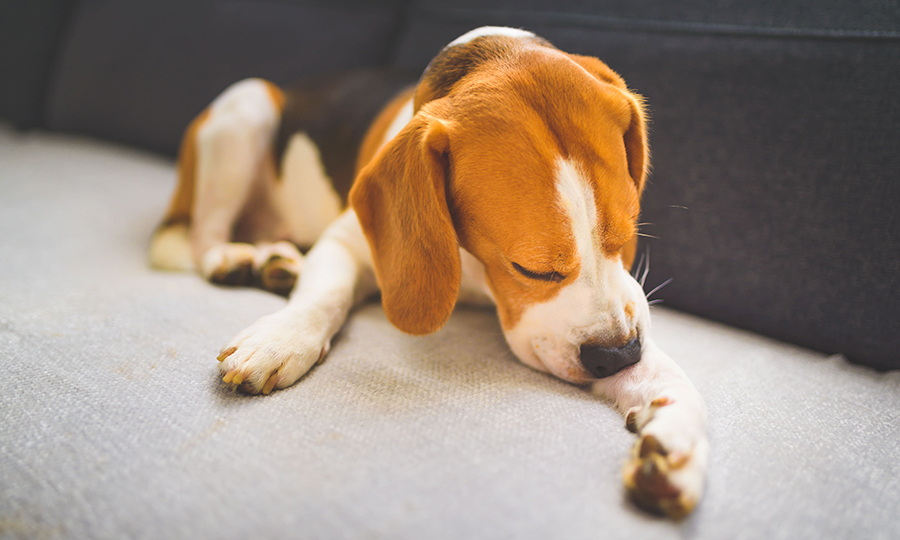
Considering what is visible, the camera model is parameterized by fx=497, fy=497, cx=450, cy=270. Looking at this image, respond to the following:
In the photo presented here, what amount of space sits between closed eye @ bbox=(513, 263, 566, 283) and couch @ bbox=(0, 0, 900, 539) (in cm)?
21

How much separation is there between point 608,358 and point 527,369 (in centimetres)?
20

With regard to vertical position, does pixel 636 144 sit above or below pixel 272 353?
above

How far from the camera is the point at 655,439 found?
74 cm

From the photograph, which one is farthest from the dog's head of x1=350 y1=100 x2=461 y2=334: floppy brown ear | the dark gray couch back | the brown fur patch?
the brown fur patch

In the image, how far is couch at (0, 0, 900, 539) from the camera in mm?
668

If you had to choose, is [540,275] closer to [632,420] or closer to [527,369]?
[527,369]

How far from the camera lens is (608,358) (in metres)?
0.99

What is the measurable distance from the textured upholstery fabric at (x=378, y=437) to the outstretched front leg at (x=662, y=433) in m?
0.03

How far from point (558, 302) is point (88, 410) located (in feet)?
2.93

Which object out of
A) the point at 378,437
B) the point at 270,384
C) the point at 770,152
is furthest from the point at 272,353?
the point at 770,152

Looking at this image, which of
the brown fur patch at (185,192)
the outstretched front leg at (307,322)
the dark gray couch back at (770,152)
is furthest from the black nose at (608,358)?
the brown fur patch at (185,192)

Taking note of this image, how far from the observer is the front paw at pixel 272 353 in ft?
3.07

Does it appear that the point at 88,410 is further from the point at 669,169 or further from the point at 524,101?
the point at 669,169

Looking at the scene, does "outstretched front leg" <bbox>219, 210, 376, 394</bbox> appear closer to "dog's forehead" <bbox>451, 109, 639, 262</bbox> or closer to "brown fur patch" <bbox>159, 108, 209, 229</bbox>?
"dog's forehead" <bbox>451, 109, 639, 262</bbox>
